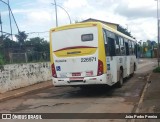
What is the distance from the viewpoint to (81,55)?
15.0 m

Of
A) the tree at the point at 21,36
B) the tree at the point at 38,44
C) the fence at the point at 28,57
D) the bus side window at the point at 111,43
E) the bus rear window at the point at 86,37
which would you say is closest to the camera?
the bus rear window at the point at 86,37

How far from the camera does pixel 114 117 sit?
1020 centimetres

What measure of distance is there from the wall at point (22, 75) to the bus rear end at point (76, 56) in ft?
12.1

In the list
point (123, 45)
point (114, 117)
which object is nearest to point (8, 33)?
point (123, 45)

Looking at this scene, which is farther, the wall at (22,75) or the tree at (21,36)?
the tree at (21,36)

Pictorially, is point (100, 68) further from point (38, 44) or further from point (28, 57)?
point (38, 44)

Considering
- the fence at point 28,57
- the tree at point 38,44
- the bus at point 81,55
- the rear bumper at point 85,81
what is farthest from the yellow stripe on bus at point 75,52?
the tree at point 38,44

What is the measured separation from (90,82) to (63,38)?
2268 millimetres

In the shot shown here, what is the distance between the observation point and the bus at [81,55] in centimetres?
1470

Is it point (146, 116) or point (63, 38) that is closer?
point (146, 116)

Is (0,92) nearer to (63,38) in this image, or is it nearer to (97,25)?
(63,38)

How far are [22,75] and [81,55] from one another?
6.33 metres

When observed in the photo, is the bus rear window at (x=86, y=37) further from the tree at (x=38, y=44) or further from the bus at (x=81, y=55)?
the tree at (x=38, y=44)

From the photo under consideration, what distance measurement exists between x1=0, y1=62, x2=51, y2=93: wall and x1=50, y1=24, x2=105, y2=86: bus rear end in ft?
12.1
